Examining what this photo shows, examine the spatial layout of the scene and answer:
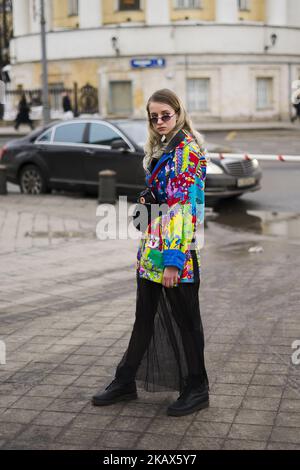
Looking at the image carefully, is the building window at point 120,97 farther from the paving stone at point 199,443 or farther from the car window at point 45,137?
the paving stone at point 199,443

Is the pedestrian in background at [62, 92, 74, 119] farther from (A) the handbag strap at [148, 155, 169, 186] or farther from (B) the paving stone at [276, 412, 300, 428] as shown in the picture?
(B) the paving stone at [276, 412, 300, 428]

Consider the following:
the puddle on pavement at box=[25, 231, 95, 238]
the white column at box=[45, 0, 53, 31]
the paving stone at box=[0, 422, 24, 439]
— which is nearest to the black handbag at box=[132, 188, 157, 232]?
the paving stone at box=[0, 422, 24, 439]

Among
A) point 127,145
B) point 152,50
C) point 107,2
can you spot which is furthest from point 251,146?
point 107,2

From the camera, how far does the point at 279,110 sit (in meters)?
43.3

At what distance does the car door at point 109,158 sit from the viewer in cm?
1461

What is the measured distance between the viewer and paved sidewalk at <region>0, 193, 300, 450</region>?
15.4 ft

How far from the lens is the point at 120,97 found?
42281 mm

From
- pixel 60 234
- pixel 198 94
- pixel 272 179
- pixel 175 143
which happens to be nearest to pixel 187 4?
pixel 198 94

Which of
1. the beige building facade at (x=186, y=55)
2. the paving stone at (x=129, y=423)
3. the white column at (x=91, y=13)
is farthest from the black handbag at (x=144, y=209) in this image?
the white column at (x=91, y=13)

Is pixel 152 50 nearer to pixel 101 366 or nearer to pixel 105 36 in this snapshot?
pixel 105 36

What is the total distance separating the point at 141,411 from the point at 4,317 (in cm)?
260

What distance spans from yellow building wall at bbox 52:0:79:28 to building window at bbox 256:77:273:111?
10014mm

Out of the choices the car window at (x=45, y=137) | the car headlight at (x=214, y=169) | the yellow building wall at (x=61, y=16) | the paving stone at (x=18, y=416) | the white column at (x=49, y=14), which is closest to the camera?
the paving stone at (x=18, y=416)

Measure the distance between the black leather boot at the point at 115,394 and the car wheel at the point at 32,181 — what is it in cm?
1075
